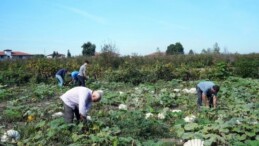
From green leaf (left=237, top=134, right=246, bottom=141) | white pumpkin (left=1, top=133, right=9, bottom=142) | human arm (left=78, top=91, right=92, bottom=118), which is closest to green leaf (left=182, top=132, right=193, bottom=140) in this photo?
green leaf (left=237, top=134, right=246, bottom=141)

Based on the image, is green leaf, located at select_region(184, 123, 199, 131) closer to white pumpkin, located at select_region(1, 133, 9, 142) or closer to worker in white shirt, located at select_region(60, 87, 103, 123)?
worker in white shirt, located at select_region(60, 87, 103, 123)

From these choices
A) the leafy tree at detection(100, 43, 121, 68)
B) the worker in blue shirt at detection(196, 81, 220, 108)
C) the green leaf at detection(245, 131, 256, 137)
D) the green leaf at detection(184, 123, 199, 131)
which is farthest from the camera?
the leafy tree at detection(100, 43, 121, 68)

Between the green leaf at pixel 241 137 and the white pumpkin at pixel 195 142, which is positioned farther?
the green leaf at pixel 241 137

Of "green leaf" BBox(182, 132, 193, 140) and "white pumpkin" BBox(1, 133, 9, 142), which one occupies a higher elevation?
"white pumpkin" BBox(1, 133, 9, 142)

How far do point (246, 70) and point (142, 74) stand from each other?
22.3 ft

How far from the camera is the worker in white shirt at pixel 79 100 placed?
589 cm

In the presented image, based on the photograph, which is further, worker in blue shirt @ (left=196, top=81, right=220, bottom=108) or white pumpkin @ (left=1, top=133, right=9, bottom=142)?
worker in blue shirt @ (left=196, top=81, right=220, bottom=108)

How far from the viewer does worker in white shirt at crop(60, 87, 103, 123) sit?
5.89 m

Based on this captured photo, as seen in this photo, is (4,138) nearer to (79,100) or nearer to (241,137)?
(79,100)

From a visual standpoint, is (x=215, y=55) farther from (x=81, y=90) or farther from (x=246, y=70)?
(x=81, y=90)

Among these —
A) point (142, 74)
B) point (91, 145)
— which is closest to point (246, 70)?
point (142, 74)

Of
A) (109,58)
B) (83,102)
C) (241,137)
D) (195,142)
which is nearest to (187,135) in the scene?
(195,142)

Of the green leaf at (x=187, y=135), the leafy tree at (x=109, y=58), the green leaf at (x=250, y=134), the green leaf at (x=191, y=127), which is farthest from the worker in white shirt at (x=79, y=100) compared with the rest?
the leafy tree at (x=109, y=58)

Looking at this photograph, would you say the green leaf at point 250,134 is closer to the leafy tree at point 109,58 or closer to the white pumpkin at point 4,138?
the white pumpkin at point 4,138
